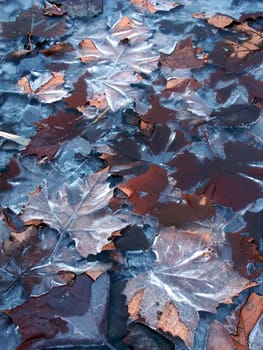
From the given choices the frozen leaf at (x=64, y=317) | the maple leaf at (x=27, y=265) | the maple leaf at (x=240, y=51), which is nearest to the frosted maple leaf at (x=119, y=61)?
the maple leaf at (x=240, y=51)

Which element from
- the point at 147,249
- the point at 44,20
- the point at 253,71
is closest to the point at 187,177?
the point at 147,249

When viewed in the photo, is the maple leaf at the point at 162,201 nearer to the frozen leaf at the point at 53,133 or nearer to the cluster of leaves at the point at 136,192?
the cluster of leaves at the point at 136,192

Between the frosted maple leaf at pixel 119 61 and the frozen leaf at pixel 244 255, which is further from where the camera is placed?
the frosted maple leaf at pixel 119 61

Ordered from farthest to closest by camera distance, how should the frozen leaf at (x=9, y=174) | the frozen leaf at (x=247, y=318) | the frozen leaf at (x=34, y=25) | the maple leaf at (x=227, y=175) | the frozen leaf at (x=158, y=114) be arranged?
the frozen leaf at (x=34, y=25)
the frozen leaf at (x=158, y=114)
the frozen leaf at (x=9, y=174)
the maple leaf at (x=227, y=175)
the frozen leaf at (x=247, y=318)

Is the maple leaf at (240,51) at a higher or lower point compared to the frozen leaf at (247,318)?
higher

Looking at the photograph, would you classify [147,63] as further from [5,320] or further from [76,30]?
[5,320]

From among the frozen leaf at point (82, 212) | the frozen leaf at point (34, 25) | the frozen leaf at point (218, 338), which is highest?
the frozen leaf at point (34, 25)

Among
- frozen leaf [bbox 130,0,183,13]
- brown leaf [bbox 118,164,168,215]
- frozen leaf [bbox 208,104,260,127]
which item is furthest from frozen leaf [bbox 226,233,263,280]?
frozen leaf [bbox 130,0,183,13]
